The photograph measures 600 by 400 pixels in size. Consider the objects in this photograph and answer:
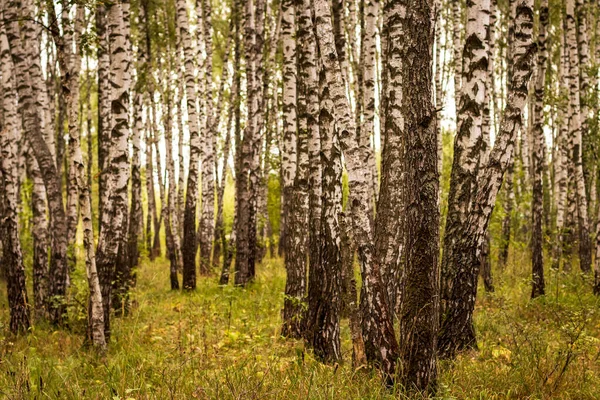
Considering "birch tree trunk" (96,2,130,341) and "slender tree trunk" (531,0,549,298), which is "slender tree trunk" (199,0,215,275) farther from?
"slender tree trunk" (531,0,549,298)

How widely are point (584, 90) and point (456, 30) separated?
4570 mm

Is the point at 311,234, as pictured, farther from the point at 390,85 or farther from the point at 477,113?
the point at 477,113

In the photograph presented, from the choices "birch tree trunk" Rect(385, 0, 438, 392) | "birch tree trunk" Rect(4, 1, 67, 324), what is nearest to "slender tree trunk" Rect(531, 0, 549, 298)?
"birch tree trunk" Rect(385, 0, 438, 392)

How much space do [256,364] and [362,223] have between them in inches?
88.6

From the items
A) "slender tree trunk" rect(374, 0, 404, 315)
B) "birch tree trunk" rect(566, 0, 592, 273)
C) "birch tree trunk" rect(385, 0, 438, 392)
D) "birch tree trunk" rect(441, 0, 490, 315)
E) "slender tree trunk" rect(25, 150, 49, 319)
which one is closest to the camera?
"birch tree trunk" rect(385, 0, 438, 392)

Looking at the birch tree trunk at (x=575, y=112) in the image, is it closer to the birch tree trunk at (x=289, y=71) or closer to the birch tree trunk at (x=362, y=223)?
the birch tree trunk at (x=289, y=71)

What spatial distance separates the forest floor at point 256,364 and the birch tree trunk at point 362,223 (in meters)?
0.34

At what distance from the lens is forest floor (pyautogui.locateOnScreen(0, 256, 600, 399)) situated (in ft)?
15.8

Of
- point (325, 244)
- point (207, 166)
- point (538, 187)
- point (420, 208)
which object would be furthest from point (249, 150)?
point (420, 208)

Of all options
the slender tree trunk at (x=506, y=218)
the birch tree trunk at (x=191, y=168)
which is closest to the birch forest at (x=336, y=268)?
the birch tree trunk at (x=191, y=168)

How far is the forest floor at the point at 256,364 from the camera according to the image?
4809mm

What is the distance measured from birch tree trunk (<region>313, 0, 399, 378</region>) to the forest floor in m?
0.34

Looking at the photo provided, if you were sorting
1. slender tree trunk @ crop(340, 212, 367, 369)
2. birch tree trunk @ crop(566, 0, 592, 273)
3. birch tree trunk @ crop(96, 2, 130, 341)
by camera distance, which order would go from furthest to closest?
birch tree trunk @ crop(566, 0, 592, 273) < birch tree trunk @ crop(96, 2, 130, 341) < slender tree trunk @ crop(340, 212, 367, 369)

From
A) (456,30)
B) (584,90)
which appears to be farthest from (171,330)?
(584,90)
